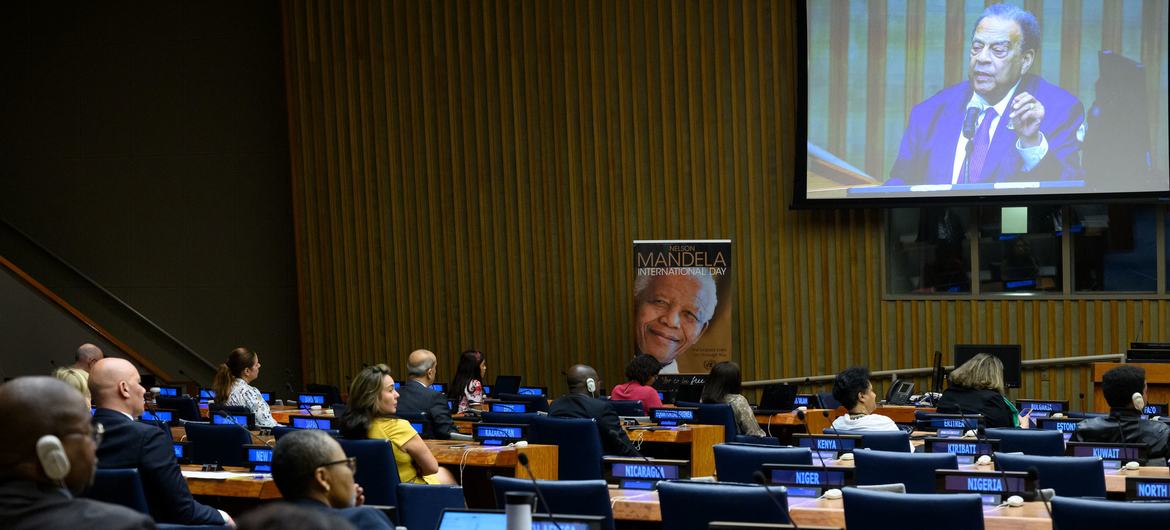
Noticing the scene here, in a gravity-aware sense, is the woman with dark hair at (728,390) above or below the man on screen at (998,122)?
below

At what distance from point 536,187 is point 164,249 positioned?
508 cm

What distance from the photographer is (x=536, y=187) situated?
14.9 meters

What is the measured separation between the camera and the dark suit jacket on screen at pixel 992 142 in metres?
12.6

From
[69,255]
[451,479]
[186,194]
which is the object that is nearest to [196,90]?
[186,194]

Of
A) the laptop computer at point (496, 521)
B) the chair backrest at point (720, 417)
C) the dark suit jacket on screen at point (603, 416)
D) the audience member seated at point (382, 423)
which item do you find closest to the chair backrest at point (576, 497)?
the laptop computer at point (496, 521)

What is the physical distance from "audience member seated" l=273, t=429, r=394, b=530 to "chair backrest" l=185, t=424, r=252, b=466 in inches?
134

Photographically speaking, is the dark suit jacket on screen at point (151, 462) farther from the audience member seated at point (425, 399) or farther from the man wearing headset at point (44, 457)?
the audience member seated at point (425, 399)

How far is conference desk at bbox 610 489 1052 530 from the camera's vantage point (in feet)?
14.9

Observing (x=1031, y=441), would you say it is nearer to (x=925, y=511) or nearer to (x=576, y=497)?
(x=925, y=511)

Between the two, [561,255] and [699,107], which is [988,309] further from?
[561,255]

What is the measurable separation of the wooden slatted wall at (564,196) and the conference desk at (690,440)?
580 centimetres

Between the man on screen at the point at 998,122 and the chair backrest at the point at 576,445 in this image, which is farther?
the man on screen at the point at 998,122

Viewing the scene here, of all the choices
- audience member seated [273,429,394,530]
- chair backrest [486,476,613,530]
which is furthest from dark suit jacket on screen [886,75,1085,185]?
audience member seated [273,429,394,530]

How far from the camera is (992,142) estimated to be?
12867 millimetres
